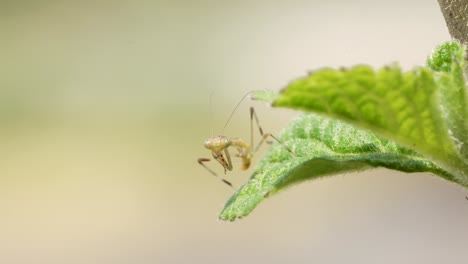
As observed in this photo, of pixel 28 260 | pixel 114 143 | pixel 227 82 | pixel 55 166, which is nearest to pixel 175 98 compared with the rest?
pixel 227 82

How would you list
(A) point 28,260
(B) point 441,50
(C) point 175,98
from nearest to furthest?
(B) point 441,50
(A) point 28,260
(C) point 175,98

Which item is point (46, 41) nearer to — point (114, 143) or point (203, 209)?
point (114, 143)

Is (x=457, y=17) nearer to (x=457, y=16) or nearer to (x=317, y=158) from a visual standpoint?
(x=457, y=16)

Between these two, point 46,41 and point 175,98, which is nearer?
point 175,98

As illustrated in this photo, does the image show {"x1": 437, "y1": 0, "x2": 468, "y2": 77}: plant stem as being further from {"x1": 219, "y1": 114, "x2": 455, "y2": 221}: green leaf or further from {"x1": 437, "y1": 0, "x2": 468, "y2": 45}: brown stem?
{"x1": 219, "y1": 114, "x2": 455, "y2": 221}: green leaf

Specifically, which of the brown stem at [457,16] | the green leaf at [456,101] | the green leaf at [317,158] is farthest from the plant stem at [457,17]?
the green leaf at [317,158]

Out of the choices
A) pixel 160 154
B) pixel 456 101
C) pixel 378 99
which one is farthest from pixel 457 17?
pixel 160 154
